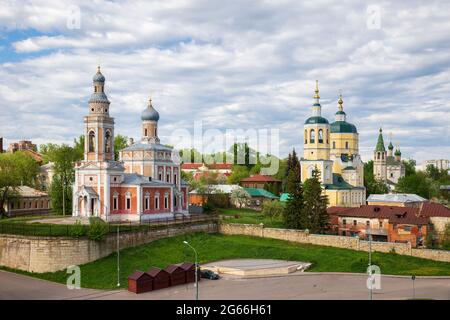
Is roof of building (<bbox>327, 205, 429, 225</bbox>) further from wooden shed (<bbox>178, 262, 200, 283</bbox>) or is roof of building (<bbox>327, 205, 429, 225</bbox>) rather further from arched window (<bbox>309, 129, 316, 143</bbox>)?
wooden shed (<bbox>178, 262, 200, 283</bbox>)

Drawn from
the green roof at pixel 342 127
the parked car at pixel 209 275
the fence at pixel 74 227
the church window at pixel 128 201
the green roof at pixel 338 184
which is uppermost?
the green roof at pixel 342 127

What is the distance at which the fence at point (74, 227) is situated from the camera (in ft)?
136

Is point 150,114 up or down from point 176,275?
up

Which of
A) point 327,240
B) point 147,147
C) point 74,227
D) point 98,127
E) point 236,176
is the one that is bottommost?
point 327,240

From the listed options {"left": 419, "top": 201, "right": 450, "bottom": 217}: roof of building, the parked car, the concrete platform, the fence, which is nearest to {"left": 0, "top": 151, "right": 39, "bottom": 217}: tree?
the fence

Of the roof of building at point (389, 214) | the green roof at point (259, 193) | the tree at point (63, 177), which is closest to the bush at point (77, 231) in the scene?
the tree at point (63, 177)

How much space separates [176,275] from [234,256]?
892cm

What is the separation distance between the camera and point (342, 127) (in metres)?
80.4

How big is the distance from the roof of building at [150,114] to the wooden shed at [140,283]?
28.6 m

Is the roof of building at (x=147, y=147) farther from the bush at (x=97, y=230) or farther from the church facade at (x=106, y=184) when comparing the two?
the bush at (x=97, y=230)

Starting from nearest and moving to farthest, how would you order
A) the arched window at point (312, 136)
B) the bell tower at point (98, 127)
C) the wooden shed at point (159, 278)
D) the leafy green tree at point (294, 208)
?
1. the wooden shed at point (159, 278)
2. the bell tower at point (98, 127)
3. the leafy green tree at point (294, 208)
4. the arched window at point (312, 136)

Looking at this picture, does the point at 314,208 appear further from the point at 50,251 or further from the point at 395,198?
the point at 50,251

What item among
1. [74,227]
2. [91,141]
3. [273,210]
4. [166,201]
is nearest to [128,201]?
[166,201]
